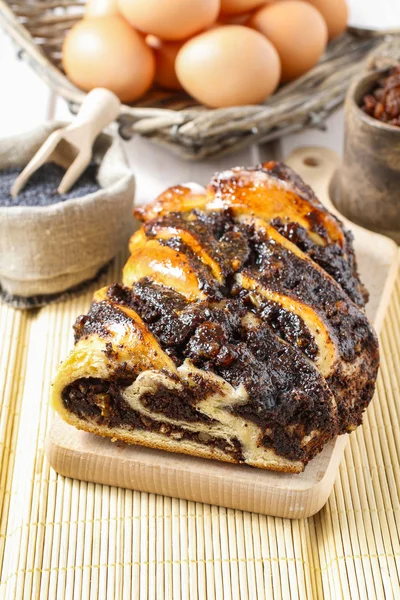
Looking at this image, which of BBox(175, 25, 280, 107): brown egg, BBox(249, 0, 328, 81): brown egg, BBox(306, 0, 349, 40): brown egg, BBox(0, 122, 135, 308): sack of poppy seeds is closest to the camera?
BBox(0, 122, 135, 308): sack of poppy seeds

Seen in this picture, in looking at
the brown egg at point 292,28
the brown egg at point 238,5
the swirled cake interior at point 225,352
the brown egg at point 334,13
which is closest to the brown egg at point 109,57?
the brown egg at point 238,5

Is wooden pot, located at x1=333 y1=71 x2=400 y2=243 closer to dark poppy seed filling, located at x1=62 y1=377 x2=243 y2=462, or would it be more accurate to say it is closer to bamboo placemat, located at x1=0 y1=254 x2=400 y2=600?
bamboo placemat, located at x1=0 y1=254 x2=400 y2=600

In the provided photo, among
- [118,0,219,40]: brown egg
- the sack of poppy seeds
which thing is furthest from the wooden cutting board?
Answer: [118,0,219,40]: brown egg

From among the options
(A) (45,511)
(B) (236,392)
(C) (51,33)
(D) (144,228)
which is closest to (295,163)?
(D) (144,228)

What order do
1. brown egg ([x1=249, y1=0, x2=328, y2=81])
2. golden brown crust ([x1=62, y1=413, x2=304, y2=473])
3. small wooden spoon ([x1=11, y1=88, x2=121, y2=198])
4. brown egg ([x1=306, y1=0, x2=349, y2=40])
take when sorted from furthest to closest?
brown egg ([x1=306, y1=0, x2=349, y2=40])
brown egg ([x1=249, y1=0, x2=328, y2=81])
small wooden spoon ([x1=11, y1=88, x2=121, y2=198])
golden brown crust ([x1=62, y1=413, x2=304, y2=473])

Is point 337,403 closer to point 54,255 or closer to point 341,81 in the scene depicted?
point 54,255

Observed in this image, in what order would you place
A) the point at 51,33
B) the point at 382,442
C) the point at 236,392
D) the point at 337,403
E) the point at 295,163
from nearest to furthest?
1. the point at 236,392
2. the point at 337,403
3. the point at 382,442
4. the point at 295,163
5. the point at 51,33
